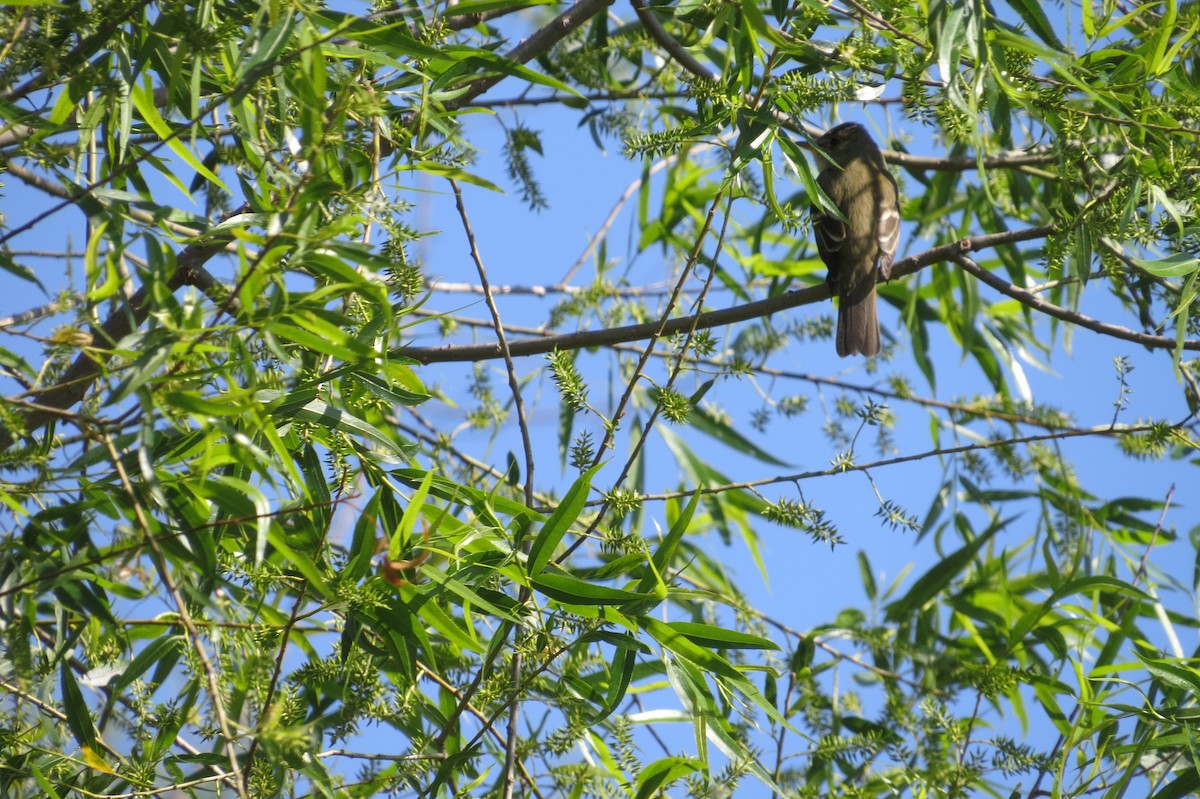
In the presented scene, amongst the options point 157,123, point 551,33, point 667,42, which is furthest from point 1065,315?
point 157,123

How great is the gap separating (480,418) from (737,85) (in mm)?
2094

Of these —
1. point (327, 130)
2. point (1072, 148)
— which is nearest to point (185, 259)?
point (327, 130)

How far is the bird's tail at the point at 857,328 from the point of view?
4504mm

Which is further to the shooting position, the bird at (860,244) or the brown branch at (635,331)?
the bird at (860,244)

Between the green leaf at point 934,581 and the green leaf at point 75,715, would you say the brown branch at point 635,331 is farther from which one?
the green leaf at point 934,581

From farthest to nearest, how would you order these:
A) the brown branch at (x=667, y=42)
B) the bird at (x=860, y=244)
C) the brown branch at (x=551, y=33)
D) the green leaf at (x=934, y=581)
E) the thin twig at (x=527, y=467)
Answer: the bird at (x=860, y=244)
the green leaf at (x=934, y=581)
the brown branch at (x=667, y=42)
the brown branch at (x=551, y=33)
the thin twig at (x=527, y=467)

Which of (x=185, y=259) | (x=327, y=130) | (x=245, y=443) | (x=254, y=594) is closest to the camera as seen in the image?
(x=245, y=443)

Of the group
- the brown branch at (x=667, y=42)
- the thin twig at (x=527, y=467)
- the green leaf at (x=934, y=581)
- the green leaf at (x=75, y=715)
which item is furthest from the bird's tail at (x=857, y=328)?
the green leaf at (x=75, y=715)

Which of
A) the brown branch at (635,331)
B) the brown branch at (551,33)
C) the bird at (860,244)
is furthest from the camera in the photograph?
the bird at (860,244)

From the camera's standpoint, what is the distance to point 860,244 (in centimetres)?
446

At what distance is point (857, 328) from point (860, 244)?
1.12 feet

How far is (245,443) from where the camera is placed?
1499mm

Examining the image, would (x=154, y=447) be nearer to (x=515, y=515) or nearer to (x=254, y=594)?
(x=254, y=594)

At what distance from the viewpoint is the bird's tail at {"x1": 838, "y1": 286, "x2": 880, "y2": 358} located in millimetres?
4504
